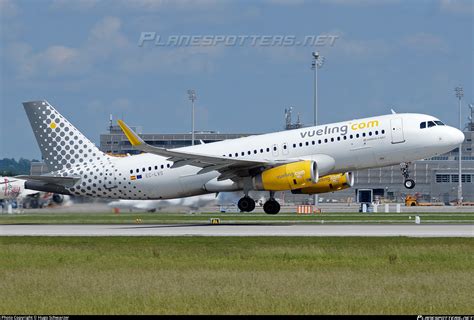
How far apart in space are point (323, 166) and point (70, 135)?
1534cm

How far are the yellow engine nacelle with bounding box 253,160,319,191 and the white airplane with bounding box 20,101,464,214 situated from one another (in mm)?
50

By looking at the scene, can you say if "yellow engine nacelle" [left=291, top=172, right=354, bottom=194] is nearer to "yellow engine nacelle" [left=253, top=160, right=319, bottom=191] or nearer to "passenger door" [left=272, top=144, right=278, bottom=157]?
"passenger door" [left=272, top=144, right=278, bottom=157]

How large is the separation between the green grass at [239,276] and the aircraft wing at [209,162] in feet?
32.8

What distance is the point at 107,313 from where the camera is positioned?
63.2ft

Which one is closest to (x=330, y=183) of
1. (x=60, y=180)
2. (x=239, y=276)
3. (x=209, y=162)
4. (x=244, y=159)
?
(x=244, y=159)

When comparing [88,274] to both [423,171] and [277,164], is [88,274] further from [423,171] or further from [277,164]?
[423,171]

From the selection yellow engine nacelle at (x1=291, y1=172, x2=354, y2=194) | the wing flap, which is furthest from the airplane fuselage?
yellow engine nacelle at (x1=291, y1=172, x2=354, y2=194)

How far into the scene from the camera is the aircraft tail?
55312mm

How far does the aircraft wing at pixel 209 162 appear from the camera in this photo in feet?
156

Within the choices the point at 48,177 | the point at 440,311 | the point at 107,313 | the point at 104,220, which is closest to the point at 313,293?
the point at 440,311

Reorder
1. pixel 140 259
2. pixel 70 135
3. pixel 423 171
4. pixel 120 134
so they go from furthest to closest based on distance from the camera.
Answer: pixel 120 134, pixel 423 171, pixel 70 135, pixel 140 259

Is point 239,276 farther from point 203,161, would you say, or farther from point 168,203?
point 168,203

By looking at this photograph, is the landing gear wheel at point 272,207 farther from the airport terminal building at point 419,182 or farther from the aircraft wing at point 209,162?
the airport terminal building at point 419,182

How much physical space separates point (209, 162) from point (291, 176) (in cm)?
427
